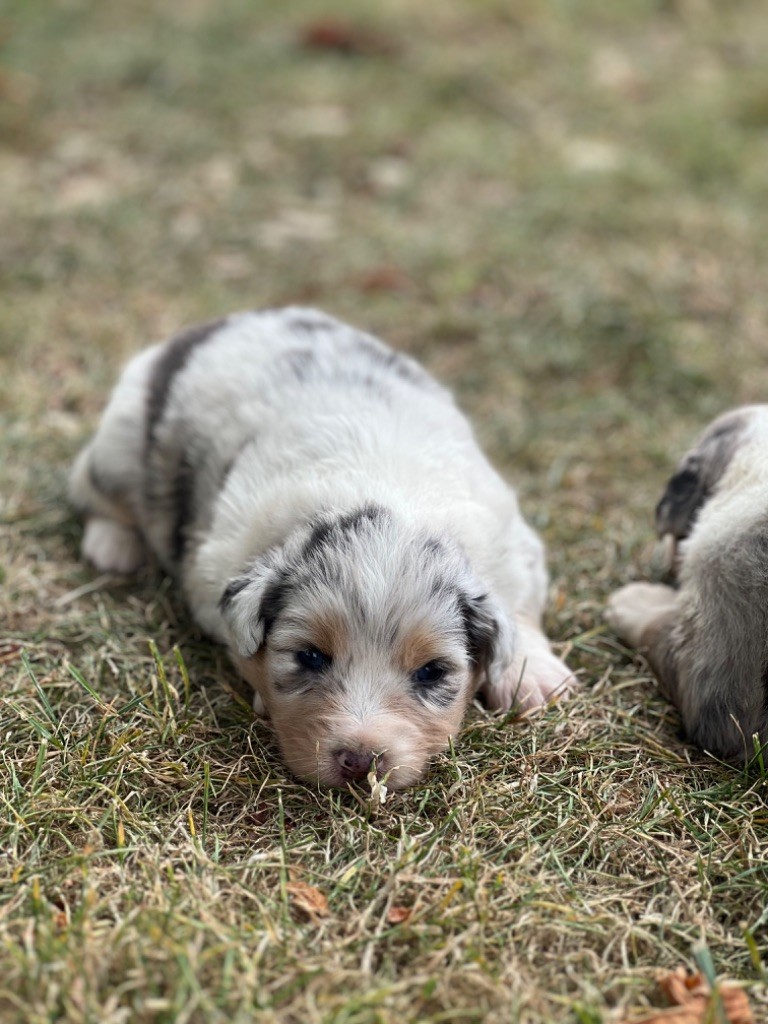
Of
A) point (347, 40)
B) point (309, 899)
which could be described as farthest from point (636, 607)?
point (347, 40)

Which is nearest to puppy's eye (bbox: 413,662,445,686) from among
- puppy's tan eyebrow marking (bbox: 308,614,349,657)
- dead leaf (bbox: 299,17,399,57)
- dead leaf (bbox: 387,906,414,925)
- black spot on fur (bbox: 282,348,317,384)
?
puppy's tan eyebrow marking (bbox: 308,614,349,657)

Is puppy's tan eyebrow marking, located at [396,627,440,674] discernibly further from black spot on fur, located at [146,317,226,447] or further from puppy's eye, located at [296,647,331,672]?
black spot on fur, located at [146,317,226,447]

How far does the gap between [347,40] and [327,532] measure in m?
9.94

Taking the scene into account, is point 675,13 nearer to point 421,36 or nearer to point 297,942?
point 421,36

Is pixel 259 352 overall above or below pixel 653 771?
above

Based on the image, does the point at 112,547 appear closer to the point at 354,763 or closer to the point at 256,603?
the point at 256,603

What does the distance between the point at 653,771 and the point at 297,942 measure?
61.7 inches

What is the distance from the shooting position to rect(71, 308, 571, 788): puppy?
385cm

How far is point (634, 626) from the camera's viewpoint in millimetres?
4867

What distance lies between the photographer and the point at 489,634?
4055 millimetres

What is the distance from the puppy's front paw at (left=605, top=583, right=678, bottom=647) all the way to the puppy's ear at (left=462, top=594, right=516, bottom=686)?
949mm

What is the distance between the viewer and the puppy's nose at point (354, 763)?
372 cm

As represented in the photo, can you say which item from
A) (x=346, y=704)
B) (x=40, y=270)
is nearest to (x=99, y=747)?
(x=346, y=704)

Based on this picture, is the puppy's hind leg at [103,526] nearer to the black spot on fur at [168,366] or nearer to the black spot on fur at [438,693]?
the black spot on fur at [168,366]
